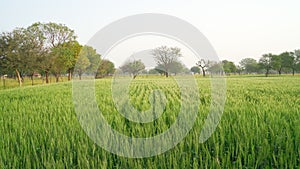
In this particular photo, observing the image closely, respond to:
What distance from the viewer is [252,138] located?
1.86 m

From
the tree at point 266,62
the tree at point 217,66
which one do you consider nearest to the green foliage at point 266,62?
the tree at point 266,62

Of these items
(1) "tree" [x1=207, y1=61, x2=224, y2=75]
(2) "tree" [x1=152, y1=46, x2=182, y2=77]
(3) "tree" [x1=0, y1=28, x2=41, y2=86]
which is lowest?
(1) "tree" [x1=207, y1=61, x2=224, y2=75]

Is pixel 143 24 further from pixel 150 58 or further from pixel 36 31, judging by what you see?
pixel 36 31

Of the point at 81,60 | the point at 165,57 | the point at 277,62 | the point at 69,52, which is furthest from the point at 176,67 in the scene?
the point at 277,62

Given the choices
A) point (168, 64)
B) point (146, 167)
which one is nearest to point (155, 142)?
point (146, 167)

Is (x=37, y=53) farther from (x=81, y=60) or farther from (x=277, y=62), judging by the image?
(x=277, y=62)

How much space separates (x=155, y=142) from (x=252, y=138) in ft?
2.66

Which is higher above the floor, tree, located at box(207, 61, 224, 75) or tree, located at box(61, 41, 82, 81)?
tree, located at box(61, 41, 82, 81)

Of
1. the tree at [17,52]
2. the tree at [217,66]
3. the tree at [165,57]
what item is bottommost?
the tree at [217,66]

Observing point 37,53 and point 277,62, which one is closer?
point 37,53

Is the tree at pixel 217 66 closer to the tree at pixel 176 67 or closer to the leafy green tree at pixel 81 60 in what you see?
the tree at pixel 176 67

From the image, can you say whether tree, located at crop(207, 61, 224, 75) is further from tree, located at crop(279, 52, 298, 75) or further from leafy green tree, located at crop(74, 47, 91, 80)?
tree, located at crop(279, 52, 298, 75)

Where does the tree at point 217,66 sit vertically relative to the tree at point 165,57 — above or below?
below

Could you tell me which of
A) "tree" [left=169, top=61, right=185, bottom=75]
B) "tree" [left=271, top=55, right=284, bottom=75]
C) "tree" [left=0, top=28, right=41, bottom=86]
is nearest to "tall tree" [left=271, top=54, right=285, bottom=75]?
"tree" [left=271, top=55, right=284, bottom=75]
